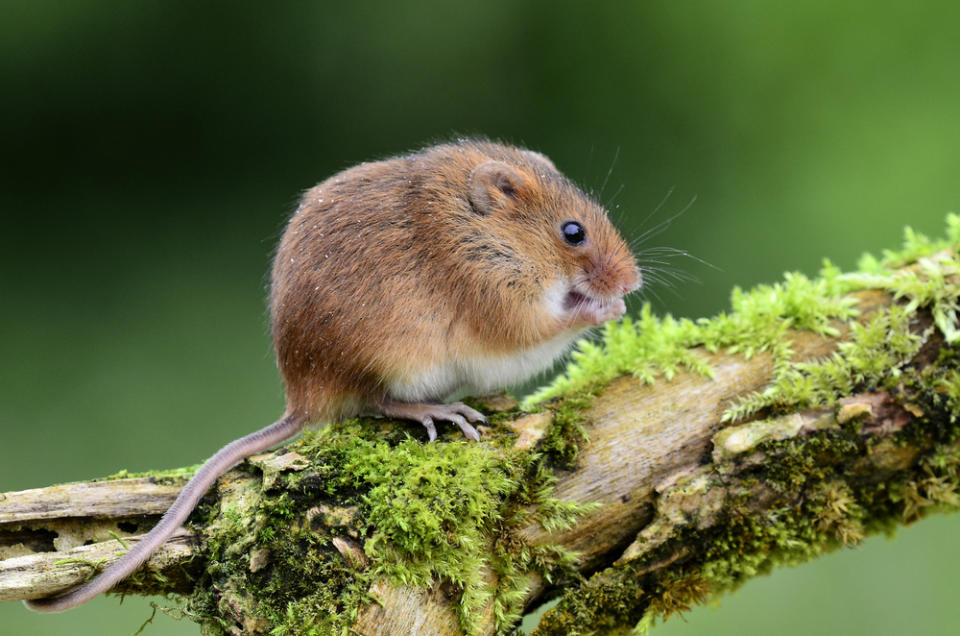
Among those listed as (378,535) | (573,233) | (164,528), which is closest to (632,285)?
(573,233)

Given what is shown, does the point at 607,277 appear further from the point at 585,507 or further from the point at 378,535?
the point at 378,535

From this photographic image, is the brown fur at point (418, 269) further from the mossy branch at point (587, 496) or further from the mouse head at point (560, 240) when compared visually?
the mossy branch at point (587, 496)

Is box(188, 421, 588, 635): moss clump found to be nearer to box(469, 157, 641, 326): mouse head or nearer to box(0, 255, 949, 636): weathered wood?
box(0, 255, 949, 636): weathered wood

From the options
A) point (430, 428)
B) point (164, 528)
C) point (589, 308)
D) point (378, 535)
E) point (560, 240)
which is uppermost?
point (560, 240)

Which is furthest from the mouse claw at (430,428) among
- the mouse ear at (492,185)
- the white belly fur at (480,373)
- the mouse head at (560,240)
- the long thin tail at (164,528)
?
the mouse ear at (492,185)

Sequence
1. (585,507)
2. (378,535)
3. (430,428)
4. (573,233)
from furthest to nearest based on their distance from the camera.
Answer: (573,233), (430,428), (585,507), (378,535)

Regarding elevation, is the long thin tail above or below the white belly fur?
below

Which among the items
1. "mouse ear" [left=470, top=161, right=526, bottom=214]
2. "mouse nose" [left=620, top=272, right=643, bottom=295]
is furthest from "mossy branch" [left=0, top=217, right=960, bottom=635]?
"mouse ear" [left=470, top=161, right=526, bottom=214]

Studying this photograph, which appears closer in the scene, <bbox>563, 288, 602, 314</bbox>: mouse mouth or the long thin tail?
the long thin tail
